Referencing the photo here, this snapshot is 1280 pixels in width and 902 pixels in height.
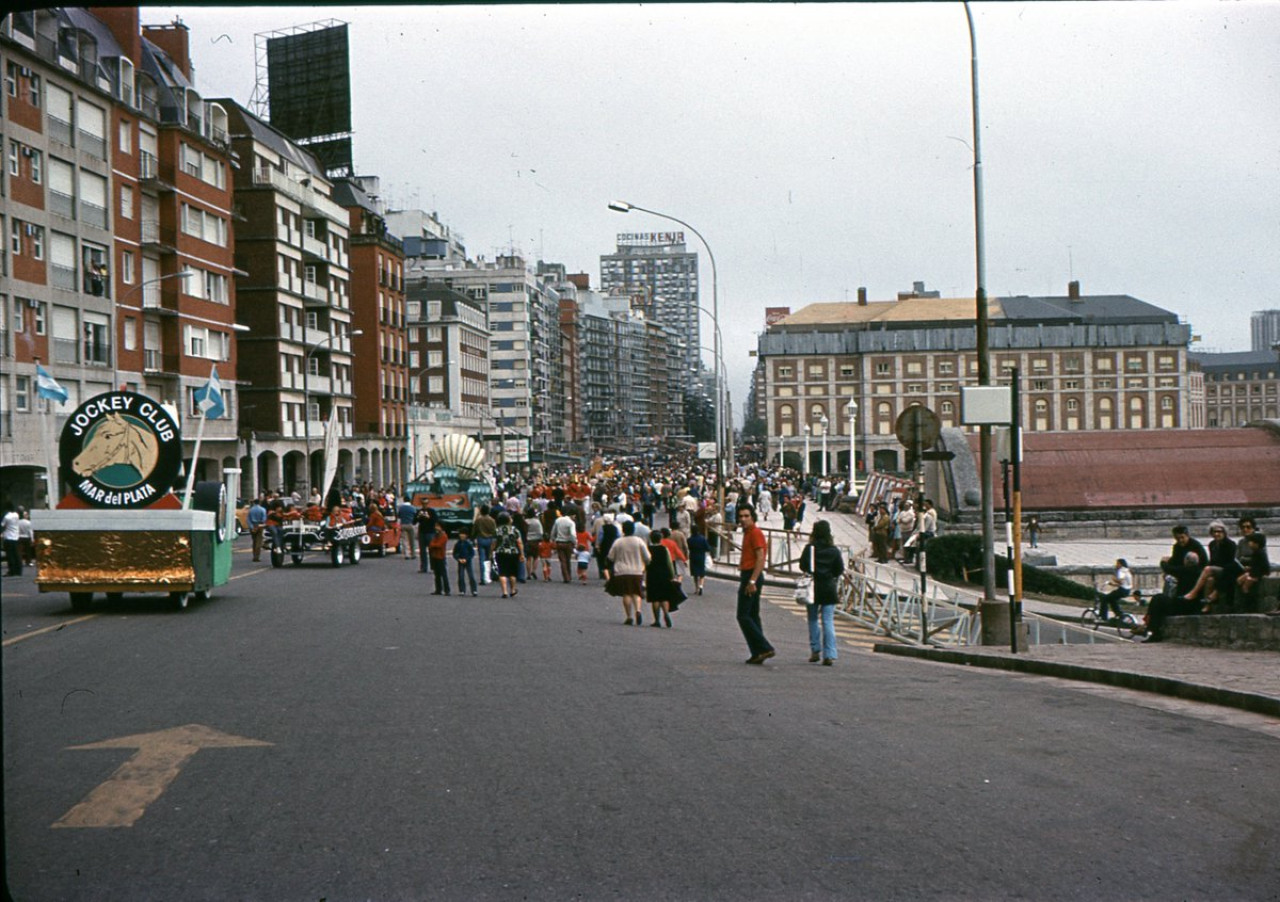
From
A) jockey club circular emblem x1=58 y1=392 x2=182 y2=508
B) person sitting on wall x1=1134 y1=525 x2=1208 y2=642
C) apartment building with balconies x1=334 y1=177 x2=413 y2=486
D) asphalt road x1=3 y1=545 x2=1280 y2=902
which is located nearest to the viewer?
asphalt road x1=3 y1=545 x2=1280 y2=902

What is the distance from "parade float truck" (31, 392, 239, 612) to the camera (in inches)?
644

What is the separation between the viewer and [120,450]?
16.8 meters

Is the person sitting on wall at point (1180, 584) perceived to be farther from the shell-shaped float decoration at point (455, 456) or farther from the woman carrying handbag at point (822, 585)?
the shell-shaped float decoration at point (455, 456)

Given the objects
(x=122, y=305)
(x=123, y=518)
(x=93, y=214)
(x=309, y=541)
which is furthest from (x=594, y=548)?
(x=122, y=305)

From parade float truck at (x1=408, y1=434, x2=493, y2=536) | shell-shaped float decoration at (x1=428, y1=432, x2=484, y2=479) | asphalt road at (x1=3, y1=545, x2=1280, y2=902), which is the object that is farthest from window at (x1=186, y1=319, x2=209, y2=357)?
asphalt road at (x1=3, y1=545, x2=1280, y2=902)

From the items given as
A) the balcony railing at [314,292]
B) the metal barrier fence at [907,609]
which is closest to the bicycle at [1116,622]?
the metal barrier fence at [907,609]

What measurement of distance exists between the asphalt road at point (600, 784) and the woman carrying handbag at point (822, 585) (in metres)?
1.10

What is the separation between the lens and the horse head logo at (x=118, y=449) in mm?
16250

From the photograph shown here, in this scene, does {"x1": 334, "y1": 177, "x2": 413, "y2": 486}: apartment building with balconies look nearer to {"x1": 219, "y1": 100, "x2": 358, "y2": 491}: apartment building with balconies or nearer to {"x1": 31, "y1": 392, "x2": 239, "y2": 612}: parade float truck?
{"x1": 219, "y1": 100, "x2": 358, "y2": 491}: apartment building with balconies

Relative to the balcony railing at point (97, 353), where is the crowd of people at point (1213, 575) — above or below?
below

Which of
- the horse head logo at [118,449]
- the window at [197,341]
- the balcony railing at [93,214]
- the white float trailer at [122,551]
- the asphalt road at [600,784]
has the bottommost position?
the asphalt road at [600,784]

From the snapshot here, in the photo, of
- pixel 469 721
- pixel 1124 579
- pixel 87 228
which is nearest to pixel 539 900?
pixel 469 721

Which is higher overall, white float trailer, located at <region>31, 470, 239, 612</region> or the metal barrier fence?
Answer: white float trailer, located at <region>31, 470, 239, 612</region>

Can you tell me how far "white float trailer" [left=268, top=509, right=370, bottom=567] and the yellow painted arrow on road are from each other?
2184cm
